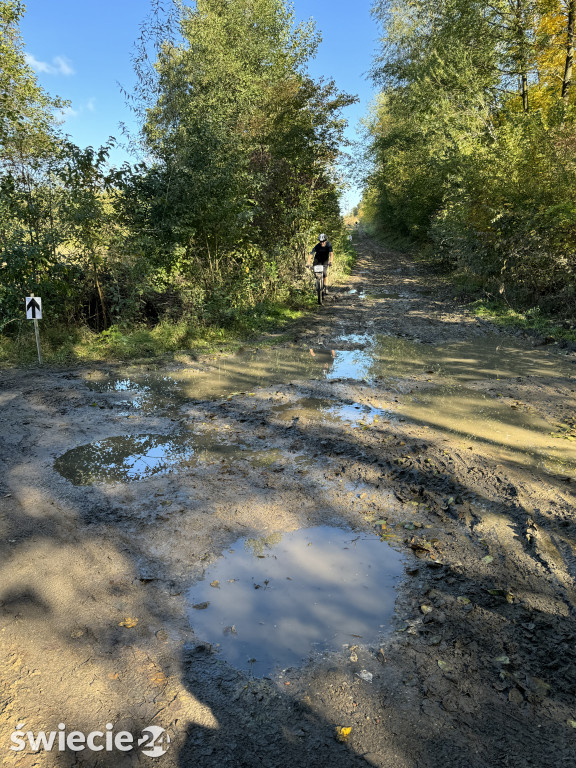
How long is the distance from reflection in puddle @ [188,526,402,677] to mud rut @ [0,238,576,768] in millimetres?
133

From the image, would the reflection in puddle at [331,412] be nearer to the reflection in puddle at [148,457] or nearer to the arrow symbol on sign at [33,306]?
the reflection in puddle at [148,457]

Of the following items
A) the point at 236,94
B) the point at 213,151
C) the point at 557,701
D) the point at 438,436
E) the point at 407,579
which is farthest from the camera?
the point at 236,94

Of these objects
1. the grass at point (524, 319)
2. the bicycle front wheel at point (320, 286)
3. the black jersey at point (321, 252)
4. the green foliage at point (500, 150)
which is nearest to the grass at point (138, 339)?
the bicycle front wheel at point (320, 286)

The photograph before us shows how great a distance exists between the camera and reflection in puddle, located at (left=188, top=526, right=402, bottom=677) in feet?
10.4

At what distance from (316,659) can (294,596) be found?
62 centimetres

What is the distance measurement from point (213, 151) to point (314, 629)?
12025 millimetres

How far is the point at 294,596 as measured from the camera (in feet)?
11.9

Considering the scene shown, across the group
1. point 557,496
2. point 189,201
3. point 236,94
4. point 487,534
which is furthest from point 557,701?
point 236,94

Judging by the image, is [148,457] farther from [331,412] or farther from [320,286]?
[320,286]

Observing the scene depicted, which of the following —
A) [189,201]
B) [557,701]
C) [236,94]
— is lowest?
[557,701]

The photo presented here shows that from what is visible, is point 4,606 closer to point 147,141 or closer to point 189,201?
point 189,201

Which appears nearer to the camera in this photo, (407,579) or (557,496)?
(407,579)

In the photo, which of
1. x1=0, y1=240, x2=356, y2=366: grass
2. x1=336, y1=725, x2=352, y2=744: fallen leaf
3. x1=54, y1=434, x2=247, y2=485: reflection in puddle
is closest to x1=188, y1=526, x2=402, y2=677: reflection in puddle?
x1=336, y1=725, x2=352, y2=744: fallen leaf

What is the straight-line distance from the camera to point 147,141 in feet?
41.4
